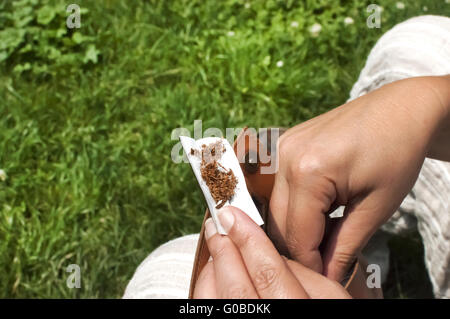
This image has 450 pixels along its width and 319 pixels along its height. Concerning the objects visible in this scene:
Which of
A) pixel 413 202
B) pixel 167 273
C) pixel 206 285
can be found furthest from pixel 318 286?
pixel 413 202

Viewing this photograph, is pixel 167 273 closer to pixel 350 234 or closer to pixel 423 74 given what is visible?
pixel 350 234

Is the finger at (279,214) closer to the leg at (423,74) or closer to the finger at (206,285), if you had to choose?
the finger at (206,285)

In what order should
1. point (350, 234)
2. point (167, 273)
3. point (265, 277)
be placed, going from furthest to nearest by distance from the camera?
point (167, 273) < point (350, 234) < point (265, 277)

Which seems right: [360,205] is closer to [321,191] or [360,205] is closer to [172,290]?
[321,191]

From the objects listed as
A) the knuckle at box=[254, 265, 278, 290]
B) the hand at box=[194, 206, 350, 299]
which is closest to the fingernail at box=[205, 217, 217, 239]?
the hand at box=[194, 206, 350, 299]
